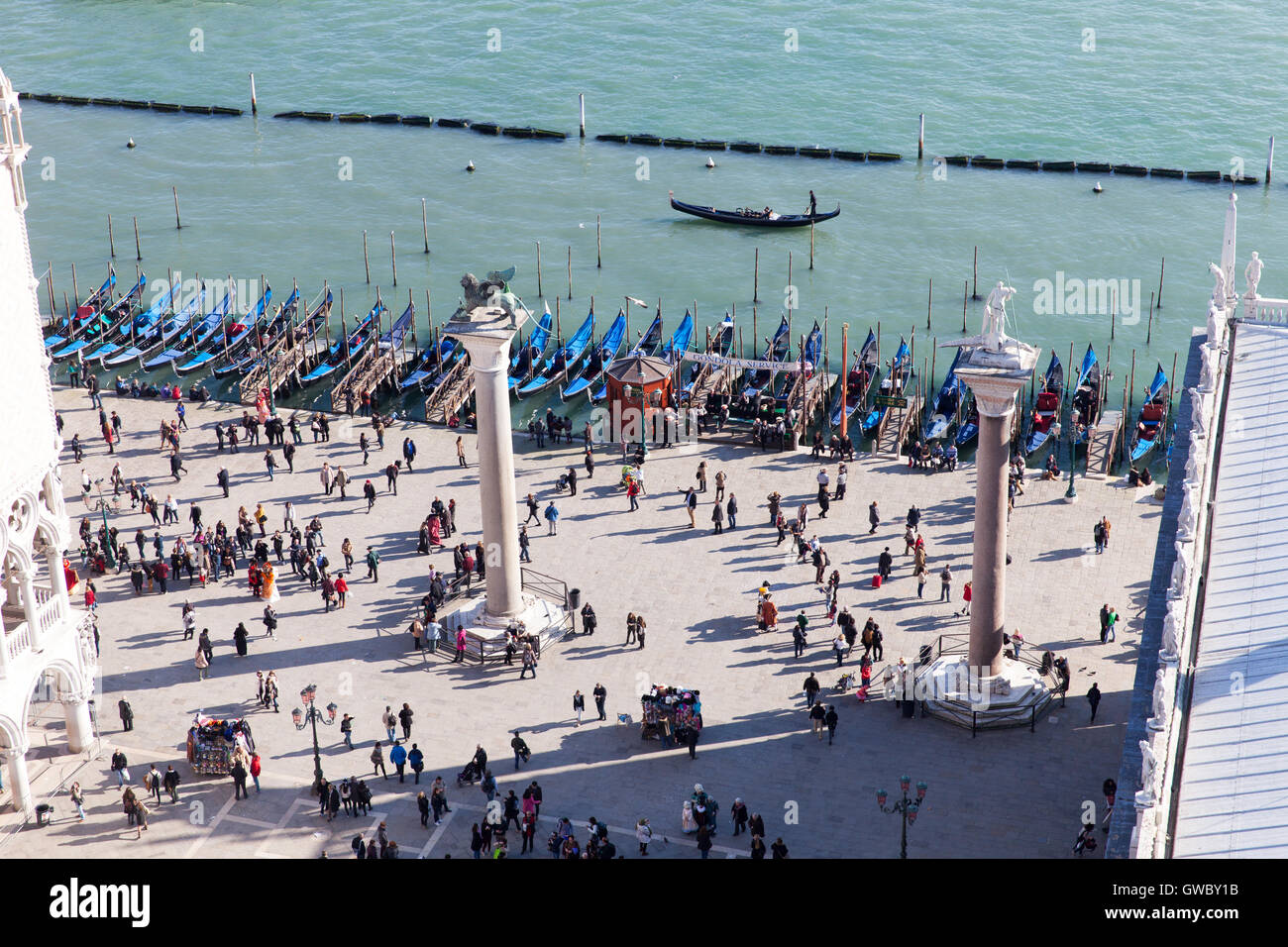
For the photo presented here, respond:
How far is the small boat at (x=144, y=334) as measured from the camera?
9150cm

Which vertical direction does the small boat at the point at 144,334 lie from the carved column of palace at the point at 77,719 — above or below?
above

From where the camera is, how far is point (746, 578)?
6794cm

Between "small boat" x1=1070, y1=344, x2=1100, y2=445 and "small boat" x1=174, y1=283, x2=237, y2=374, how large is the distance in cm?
4299

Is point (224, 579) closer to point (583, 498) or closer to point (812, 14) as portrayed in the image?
point (583, 498)

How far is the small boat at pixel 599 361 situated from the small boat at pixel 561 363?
0.65 meters

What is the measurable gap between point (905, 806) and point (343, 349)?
49148mm

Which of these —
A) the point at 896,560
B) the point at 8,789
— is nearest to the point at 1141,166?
the point at 896,560

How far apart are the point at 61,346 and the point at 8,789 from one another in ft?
136

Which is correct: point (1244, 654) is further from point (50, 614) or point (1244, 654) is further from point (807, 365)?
point (807, 365)

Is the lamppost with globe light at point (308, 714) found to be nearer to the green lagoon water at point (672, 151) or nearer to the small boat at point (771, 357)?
the small boat at point (771, 357)

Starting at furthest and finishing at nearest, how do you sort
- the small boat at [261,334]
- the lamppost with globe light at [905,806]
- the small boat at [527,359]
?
the small boat at [261,334] < the small boat at [527,359] < the lamppost with globe light at [905,806]

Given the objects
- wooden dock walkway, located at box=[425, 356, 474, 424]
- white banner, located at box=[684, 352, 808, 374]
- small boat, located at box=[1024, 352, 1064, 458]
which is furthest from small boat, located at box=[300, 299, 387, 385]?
small boat, located at box=[1024, 352, 1064, 458]

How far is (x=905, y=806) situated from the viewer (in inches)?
1948

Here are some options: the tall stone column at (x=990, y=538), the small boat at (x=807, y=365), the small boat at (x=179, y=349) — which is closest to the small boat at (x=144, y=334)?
the small boat at (x=179, y=349)
